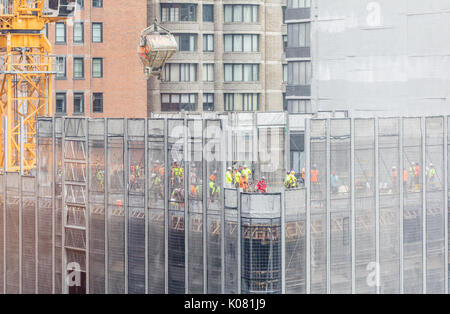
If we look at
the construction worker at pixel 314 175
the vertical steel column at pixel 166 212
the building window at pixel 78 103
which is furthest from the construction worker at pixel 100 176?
the building window at pixel 78 103

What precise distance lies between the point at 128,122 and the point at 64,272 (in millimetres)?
12037

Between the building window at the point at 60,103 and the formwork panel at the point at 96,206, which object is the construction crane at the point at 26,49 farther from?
the building window at the point at 60,103

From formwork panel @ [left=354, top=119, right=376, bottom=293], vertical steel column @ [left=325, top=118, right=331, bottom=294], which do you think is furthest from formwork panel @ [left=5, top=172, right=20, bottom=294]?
formwork panel @ [left=354, top=119, right=376, bottom=293]

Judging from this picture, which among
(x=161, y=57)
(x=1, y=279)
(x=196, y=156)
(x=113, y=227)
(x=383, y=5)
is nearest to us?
(x=196, y=156)

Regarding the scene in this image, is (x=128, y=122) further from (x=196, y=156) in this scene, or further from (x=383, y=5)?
(x=383, y=5)

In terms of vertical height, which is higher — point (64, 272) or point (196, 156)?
point (196, 156)

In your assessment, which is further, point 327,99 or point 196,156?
point 327,99

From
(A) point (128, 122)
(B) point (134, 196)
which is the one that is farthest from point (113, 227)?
(A) point (128, 122)

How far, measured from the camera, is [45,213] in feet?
214

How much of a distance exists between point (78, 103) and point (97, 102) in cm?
210

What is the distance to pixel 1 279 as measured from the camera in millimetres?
68562

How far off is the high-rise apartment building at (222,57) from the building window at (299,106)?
19.8 m

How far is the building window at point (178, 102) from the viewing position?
113125 mm
